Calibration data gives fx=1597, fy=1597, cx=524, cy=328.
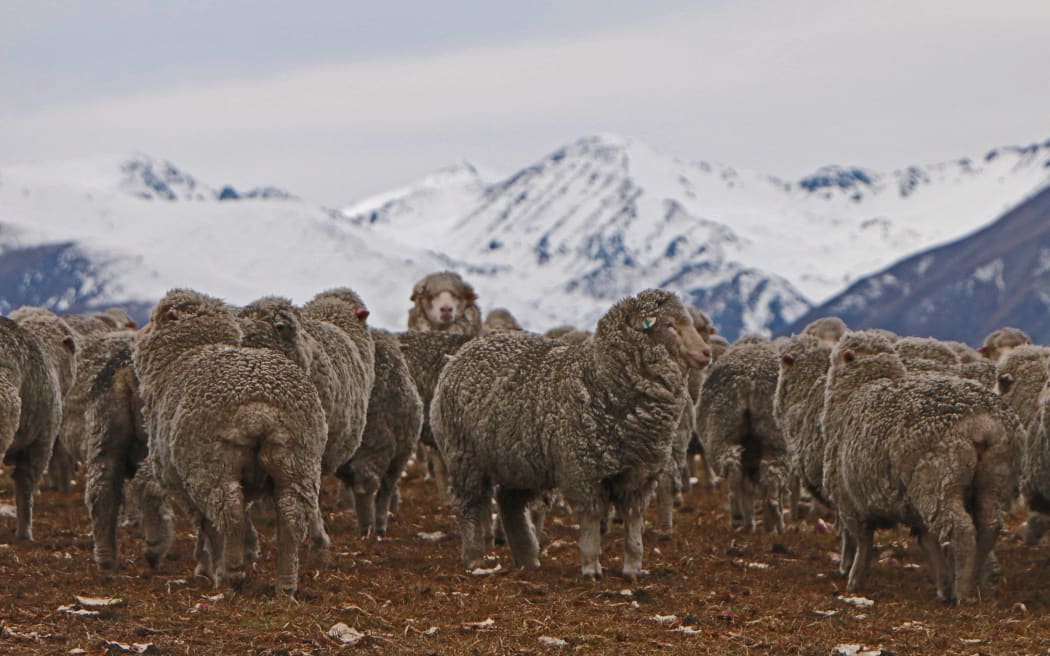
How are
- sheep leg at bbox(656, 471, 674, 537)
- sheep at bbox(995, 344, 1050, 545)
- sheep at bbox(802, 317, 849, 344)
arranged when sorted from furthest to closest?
1. sheep at bbox(802, 317, 849, 344)
2. sheep leg at bbox(656, 471, 674, 537)
3. sheep at bbox(995, 344, 1050, 545)

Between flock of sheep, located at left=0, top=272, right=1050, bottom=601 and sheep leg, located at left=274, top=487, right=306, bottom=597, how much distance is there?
0.02 meters

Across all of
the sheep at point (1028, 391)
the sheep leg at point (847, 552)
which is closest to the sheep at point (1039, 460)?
the sheep at point (1028, 391)

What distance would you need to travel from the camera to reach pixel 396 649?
10867 mm

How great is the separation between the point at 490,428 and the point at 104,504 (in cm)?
347

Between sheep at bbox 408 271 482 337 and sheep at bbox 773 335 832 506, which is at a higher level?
sheep at bbox 408 271 482 337

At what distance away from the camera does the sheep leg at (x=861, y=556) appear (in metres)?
14.4

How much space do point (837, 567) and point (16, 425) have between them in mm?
8072

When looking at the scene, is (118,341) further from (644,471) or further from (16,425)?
(644,471)

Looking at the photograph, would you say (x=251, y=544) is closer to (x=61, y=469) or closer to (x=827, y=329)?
(x=61, y=469)

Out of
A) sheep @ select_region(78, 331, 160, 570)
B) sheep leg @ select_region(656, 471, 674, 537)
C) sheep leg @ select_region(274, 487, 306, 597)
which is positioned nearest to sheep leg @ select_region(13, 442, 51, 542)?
sheep @ select_region(78, 331, 160, 570)

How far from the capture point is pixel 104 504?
45.8ft

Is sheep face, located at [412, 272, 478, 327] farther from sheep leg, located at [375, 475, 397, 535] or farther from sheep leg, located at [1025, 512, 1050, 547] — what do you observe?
sheep leg, located at [1025, 512, 1050, 547]

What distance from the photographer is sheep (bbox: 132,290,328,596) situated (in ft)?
39.3

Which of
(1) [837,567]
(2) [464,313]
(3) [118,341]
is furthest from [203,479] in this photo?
(2) [464,313]
